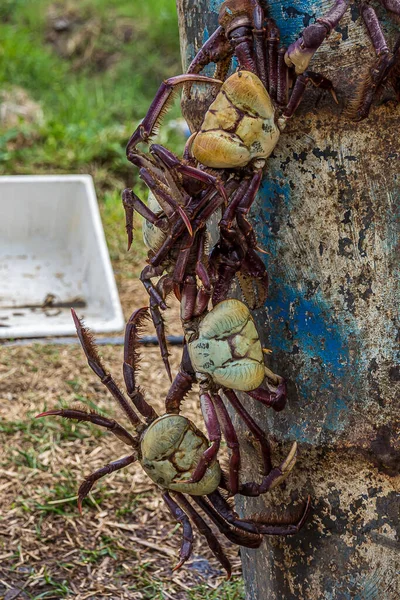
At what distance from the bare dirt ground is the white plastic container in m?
0.72

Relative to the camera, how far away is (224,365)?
4.18 feet

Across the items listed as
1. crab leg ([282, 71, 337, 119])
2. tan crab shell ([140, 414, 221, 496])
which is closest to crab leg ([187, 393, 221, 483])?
tan crab shell ([140, 414, 221, 496])

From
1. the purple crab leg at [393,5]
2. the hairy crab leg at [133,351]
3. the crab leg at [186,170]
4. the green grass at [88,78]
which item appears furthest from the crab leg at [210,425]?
the green grass at [88,78]

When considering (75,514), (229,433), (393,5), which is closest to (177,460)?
(229,433)

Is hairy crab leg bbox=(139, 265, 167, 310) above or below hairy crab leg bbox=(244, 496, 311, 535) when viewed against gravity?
above

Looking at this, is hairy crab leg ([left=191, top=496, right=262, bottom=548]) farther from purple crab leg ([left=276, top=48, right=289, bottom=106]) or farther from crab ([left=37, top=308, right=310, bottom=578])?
purple crab leg ([left=276, top=48, right=289, bottom=106])

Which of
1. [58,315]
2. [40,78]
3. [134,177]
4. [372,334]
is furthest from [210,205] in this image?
[40,78]

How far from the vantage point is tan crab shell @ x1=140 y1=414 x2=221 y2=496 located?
4.74ft

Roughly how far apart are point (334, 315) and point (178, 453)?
355 millimetres

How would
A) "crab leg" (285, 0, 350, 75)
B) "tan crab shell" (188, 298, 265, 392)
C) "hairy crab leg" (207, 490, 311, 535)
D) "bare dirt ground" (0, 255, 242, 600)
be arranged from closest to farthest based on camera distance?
"crab leg" (285, 0, 350, 75) < "tan crab shell" (188, 298, 265, 392) < "hairy crab leg" (207, 490, 311, 535) < "bare dirt ground" (0, 255, 242, 600)

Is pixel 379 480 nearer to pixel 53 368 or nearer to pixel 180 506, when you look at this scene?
pixel 180 506

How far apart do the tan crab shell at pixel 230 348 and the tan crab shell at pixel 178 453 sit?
0.62ft

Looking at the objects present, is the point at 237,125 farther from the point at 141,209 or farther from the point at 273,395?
the point at 273,395

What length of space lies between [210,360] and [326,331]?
0.22 m
